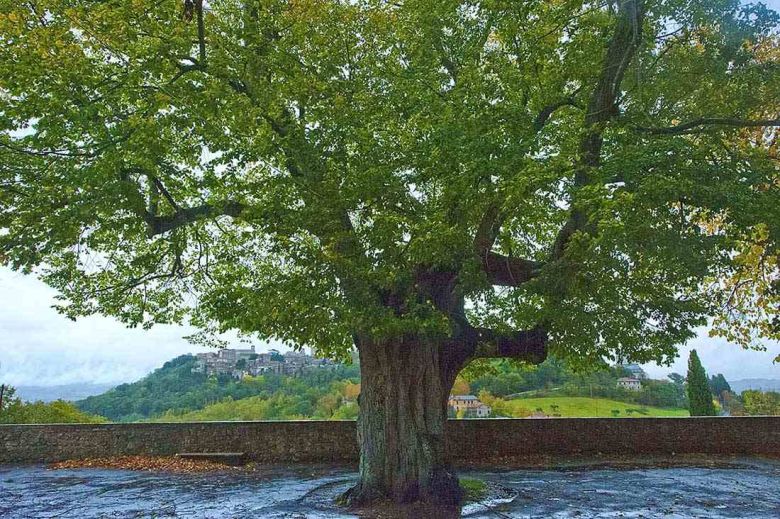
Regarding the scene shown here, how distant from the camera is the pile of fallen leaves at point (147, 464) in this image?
12.9 m

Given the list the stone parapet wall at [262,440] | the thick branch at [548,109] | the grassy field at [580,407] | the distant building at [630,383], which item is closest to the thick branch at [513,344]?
the thick branch at [548,109]

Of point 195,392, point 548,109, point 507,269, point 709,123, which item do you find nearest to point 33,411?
point 195,392

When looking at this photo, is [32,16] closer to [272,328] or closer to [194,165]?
[194,165]

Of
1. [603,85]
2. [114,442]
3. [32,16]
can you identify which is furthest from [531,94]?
[114,442]

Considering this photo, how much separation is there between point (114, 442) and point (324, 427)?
17.0 feet

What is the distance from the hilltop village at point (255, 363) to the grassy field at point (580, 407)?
653 centimetres

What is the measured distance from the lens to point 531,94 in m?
9.25

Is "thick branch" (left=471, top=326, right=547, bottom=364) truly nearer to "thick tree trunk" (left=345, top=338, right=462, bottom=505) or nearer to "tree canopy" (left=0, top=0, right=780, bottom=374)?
"tree canopy" (left=0, top=0, right=780, bottom=374)

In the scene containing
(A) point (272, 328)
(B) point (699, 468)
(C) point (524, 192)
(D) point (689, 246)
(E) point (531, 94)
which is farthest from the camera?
(B) point (699, 468)

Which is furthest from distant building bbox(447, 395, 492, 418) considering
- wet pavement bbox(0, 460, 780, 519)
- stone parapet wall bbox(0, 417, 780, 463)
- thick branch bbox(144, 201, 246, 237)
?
thick branch bbox(144, 201, 246, 237)

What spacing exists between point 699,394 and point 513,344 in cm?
1002

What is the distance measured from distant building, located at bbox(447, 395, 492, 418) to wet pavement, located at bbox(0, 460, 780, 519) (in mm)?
4372

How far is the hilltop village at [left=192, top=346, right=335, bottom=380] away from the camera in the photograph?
758 inches

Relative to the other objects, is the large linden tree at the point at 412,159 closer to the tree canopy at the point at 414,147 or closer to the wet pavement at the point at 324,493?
the tree canopy at the point at 414,147
